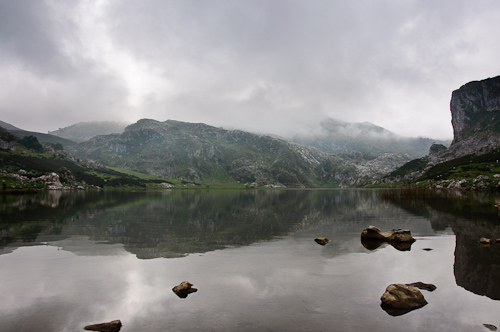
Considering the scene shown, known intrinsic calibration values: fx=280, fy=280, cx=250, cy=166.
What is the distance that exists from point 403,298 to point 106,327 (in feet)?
60.0

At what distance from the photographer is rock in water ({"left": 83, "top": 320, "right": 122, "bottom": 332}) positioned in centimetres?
1503

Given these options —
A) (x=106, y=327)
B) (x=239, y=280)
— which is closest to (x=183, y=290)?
(x=239, y=280)

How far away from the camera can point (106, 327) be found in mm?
15102

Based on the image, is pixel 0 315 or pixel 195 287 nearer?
pixel 0 315

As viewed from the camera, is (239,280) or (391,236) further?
(391,236)

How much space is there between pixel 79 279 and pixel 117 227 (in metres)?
28.2

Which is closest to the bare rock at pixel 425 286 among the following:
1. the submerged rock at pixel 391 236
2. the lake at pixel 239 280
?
the lake at pixel 239 280

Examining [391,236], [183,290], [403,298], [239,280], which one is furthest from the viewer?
[391,236]

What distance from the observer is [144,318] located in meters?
16.5

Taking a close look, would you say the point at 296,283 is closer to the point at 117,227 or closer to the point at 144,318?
the point at 144,318

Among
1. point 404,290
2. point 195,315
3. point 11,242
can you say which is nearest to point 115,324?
point 195,315

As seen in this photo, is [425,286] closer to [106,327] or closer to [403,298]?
[403,298]

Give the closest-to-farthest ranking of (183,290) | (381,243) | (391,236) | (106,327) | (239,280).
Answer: (106,327), (183,290), (239,280), (381,243), (391,236)

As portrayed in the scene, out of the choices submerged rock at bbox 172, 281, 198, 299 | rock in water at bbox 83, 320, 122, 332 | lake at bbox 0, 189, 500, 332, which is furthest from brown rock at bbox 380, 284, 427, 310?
rock in water at bbox 83, 320, 122, 332
